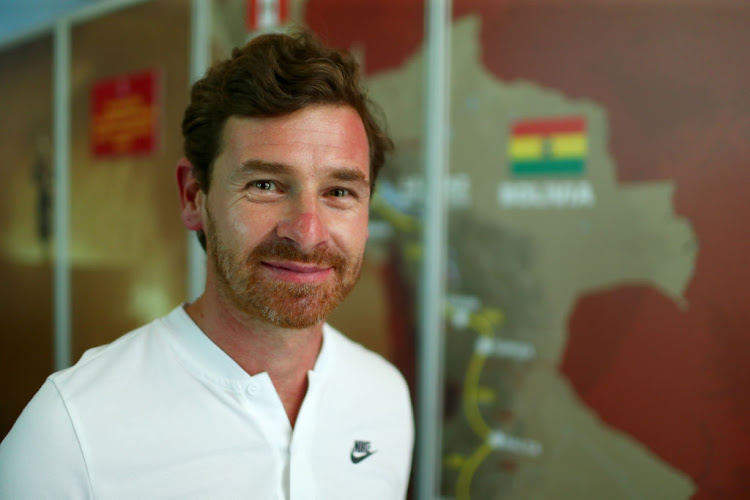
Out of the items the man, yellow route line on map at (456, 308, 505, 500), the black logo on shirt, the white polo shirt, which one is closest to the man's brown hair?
the man

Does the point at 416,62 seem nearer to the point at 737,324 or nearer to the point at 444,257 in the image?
the point at 444,257

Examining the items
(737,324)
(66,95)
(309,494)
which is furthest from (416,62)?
(309,494)

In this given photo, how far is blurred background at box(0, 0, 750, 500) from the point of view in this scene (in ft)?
4.71

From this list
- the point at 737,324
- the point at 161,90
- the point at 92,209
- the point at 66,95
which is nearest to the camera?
the point at 737,324

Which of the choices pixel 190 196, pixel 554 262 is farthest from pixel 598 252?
pixel 190 196

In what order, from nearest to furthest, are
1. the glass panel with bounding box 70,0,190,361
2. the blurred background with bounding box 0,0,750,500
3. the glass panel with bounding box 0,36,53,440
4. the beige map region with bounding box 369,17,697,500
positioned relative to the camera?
the glass panel with bounding box 0,36,53,440 < the blurred background with bounding box 0,0,750,500 < the beige map region with bounding box 369,17,697,500 < the glass panel with bounding box 70,0,190,361

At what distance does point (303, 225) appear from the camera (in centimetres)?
101

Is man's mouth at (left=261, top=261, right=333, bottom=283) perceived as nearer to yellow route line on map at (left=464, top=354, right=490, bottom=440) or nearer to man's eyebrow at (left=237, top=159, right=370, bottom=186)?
man's eyebrow at (left=237, top=159, right=370, bottom=186)

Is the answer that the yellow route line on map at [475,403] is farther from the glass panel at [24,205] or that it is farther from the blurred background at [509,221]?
the glass panel at [24,205]

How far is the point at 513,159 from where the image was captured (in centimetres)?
175

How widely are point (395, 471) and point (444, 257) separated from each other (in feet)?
2.53

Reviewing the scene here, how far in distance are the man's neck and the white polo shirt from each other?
4 centimetres

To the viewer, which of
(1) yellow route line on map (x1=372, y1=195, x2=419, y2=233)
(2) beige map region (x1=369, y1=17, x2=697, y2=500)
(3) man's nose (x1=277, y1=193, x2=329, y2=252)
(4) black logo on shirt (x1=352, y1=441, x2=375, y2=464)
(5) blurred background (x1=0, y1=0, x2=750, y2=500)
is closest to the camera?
(3) man's nose (x1=277, y1=193, x2=329, y2=252)

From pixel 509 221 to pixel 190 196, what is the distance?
37.3 inches
